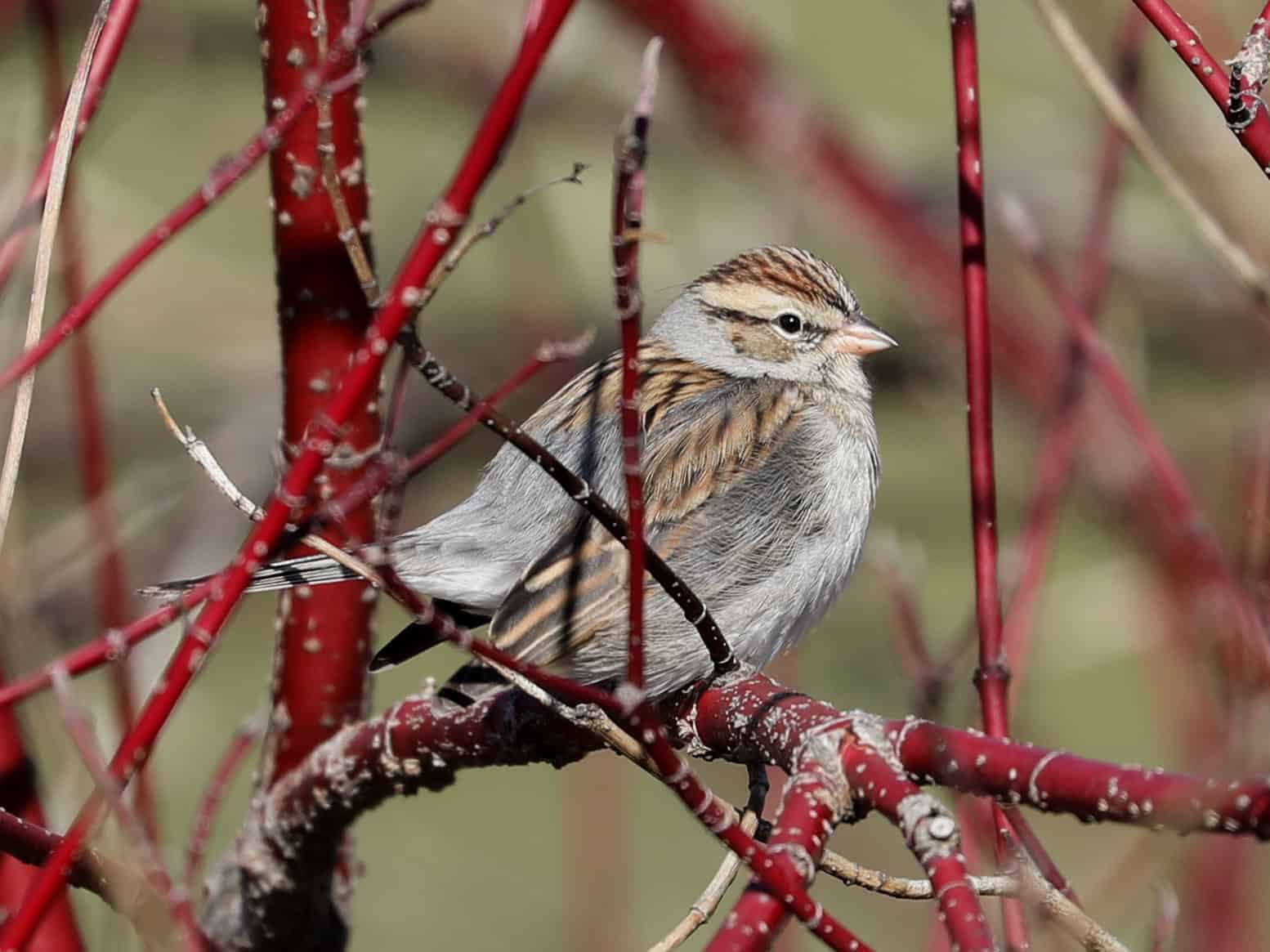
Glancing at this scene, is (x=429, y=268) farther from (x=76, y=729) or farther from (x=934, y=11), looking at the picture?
(x=934, y=11)

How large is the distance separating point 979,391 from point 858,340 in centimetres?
122

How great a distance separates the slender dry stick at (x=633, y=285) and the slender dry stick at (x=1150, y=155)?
3.40 feet

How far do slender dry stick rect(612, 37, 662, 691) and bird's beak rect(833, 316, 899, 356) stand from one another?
1.85 meters

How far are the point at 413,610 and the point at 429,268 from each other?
0.26 metres

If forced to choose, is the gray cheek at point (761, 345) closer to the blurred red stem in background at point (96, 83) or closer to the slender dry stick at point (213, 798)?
the slender dry stick at point (213, 798)

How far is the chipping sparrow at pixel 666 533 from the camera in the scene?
2.60 metres

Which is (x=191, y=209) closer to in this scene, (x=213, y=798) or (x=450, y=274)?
(x=450, y=274)

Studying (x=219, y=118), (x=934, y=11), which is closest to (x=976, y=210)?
(x=219, y=118)

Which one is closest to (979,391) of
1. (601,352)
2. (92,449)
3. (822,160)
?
(92,449)

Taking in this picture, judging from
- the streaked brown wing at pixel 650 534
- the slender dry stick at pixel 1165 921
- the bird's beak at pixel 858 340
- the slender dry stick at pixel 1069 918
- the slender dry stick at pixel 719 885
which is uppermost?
the bird's beak at pixel 858 340

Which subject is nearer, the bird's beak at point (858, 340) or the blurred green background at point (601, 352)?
the bird's beak at point (858, 340)

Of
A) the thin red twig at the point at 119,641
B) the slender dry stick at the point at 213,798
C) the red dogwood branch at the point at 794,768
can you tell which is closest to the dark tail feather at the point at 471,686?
the red dogwood branch at the point at 794,768

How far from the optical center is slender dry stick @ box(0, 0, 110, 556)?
1.53 meters

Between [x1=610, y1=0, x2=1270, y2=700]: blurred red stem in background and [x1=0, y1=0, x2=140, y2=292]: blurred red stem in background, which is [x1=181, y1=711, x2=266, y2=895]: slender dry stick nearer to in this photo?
[x1=0, y1=0, x2=140, y2=292]: blurred red stem in background
